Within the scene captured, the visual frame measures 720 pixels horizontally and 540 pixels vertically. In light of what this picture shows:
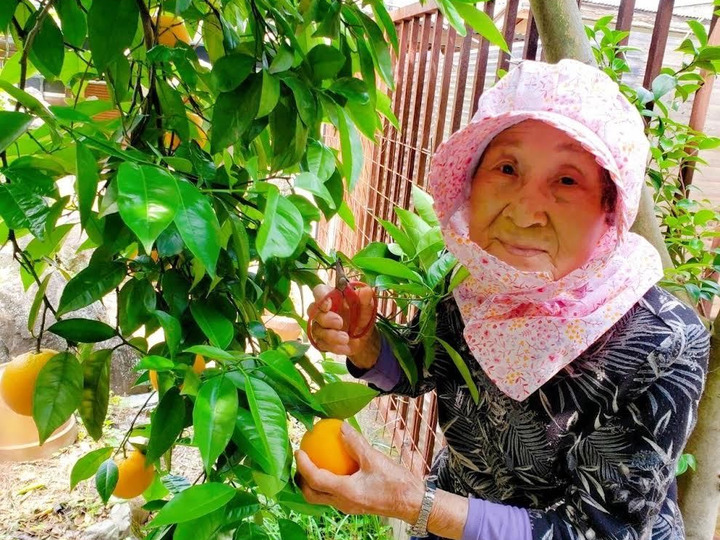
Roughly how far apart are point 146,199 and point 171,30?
0.54m

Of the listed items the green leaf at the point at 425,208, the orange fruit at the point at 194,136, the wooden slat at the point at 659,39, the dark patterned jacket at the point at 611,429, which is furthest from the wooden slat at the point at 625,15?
the orange fruit at the point at 194,136

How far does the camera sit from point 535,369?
3.06 ft

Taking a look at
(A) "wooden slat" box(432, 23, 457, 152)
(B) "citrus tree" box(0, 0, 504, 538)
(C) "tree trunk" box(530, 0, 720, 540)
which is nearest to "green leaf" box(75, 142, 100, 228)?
(B) "citrus tree" box(0, 0, 504, 538)

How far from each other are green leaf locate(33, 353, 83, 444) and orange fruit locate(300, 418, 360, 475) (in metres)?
0.28

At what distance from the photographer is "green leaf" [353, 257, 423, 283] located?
0.96 meters

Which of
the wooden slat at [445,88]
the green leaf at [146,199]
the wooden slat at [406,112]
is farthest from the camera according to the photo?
the wooden slat at [406,112]

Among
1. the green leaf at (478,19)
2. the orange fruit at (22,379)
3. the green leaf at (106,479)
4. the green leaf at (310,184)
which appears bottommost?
the green leaf at (106,479)

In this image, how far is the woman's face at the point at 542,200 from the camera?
2.78 ft

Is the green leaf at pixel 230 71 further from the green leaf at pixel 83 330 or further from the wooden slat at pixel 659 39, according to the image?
the wooden slat at pixel 659 39

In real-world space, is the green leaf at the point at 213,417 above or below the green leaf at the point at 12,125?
below

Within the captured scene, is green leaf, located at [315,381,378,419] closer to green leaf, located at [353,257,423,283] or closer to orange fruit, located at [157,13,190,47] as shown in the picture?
green leaf, located at [353,257,423,283]

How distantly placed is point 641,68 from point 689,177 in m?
0.36

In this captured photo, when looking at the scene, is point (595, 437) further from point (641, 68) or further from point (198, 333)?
point (641, 68)

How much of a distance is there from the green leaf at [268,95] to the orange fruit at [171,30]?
253 millimetres
